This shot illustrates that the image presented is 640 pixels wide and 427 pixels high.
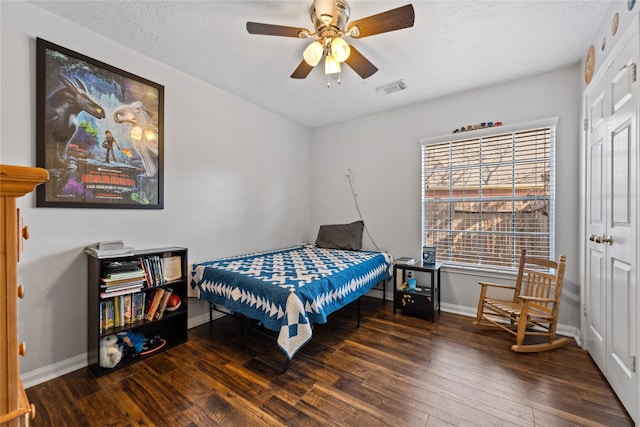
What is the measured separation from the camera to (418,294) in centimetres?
306

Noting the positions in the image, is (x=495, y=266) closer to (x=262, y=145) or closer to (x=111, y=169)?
(x=262, y=145)

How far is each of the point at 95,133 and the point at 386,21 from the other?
234cm

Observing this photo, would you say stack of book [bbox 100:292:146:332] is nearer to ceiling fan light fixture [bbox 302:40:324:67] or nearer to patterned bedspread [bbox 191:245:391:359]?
patterned bedspread [bbox 191:245:391:359]

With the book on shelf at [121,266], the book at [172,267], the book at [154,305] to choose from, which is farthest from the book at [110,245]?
the book at [154,305]

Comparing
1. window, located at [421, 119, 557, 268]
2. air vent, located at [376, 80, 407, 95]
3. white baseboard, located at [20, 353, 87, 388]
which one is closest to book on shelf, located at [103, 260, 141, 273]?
white baseboard, located at [20, 353, 87, 388]

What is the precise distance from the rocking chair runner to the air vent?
2165 mm

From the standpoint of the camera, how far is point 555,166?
2.73 meters

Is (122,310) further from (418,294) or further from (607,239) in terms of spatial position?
(607,239)

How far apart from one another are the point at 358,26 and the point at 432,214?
243 cm

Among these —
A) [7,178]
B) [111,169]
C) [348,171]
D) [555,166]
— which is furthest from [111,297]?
[555,166]

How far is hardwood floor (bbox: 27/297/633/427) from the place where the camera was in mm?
1579

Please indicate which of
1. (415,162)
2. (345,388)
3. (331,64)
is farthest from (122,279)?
(415,162)

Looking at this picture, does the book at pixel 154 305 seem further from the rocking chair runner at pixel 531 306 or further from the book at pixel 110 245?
the rocking chair runner at pixel 531 306

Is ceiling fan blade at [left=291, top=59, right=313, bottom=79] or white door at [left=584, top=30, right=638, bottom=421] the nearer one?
white door at [left=584, top=30, right=638, bottom=421]
